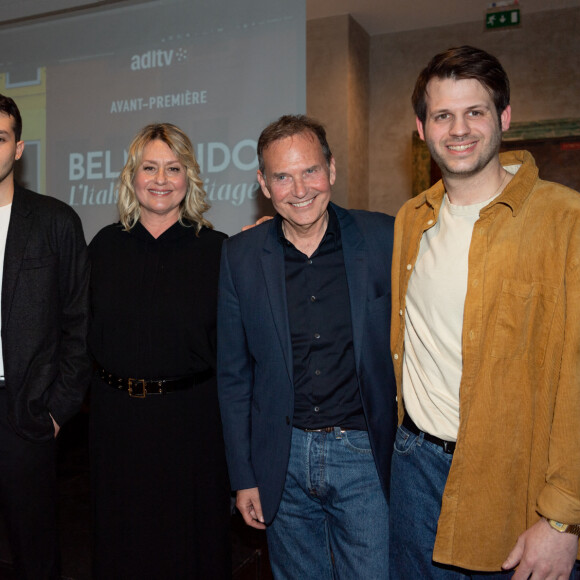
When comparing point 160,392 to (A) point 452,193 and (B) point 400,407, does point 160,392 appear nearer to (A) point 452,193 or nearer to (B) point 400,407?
(B) point 400,407

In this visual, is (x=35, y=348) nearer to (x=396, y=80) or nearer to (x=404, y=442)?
(x=404, y=442)

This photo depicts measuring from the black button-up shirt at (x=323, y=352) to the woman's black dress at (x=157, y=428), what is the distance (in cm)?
51

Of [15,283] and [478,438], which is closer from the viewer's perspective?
[478,438]

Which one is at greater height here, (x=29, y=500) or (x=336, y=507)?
(x=336, y=507)

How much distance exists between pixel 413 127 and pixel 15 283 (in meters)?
4.63

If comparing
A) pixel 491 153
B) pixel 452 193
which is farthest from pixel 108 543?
pixel 491 153

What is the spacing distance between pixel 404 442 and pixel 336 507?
300 mm

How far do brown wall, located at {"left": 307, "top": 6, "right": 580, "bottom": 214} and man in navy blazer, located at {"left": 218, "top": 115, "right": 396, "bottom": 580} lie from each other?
12.5 ft

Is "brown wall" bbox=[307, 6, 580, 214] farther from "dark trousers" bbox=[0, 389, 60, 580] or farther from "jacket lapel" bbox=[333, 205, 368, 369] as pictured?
"dark trousers" bbox=[0, 389, 60, 580]

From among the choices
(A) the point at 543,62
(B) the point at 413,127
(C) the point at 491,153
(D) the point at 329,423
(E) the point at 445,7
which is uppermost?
(E) the point at 445,7

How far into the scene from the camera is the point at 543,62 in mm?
5379

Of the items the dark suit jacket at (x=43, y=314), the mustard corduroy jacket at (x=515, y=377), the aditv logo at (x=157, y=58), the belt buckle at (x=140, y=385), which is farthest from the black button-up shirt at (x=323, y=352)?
the aditv logo at (x=157, y=58)

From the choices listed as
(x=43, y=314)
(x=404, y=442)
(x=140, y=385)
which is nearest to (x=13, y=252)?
(x=43, y=314)

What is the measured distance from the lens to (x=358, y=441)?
1.72 meters
